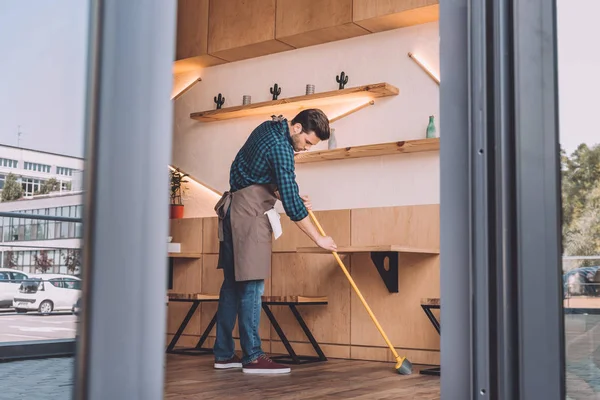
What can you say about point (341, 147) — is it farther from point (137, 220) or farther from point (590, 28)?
point (137, 220)

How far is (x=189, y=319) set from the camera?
190 inches

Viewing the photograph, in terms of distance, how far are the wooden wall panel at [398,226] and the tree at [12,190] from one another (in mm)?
2251

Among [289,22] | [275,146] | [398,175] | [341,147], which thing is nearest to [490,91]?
[275,146]

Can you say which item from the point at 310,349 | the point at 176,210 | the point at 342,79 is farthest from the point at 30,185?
the point at 342,79

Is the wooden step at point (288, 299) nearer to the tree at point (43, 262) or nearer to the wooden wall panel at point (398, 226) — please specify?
the wooden wall panel at point (398, 226)

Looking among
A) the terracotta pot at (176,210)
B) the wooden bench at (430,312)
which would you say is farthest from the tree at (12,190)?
the wooden bench at (430,312)

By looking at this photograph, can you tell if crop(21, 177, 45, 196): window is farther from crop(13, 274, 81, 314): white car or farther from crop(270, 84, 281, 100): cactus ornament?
crop(270, 84, 281, 100): cactus ornament

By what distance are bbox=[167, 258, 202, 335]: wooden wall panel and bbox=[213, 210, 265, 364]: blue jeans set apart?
1.39 metres

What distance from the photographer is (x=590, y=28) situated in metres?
1.65

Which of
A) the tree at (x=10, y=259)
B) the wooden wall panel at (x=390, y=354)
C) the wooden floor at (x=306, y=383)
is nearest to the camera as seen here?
the wooden floor at (x=306, y=383)

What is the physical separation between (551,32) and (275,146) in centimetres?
204

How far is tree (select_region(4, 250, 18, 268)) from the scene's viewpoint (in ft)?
14.9

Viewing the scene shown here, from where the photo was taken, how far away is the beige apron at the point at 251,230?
3.63 m

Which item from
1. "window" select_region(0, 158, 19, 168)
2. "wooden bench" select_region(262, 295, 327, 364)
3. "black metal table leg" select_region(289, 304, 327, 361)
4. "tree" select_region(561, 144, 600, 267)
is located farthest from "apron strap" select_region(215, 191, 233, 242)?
"tree" select_region(561, 144, 600, 267)
